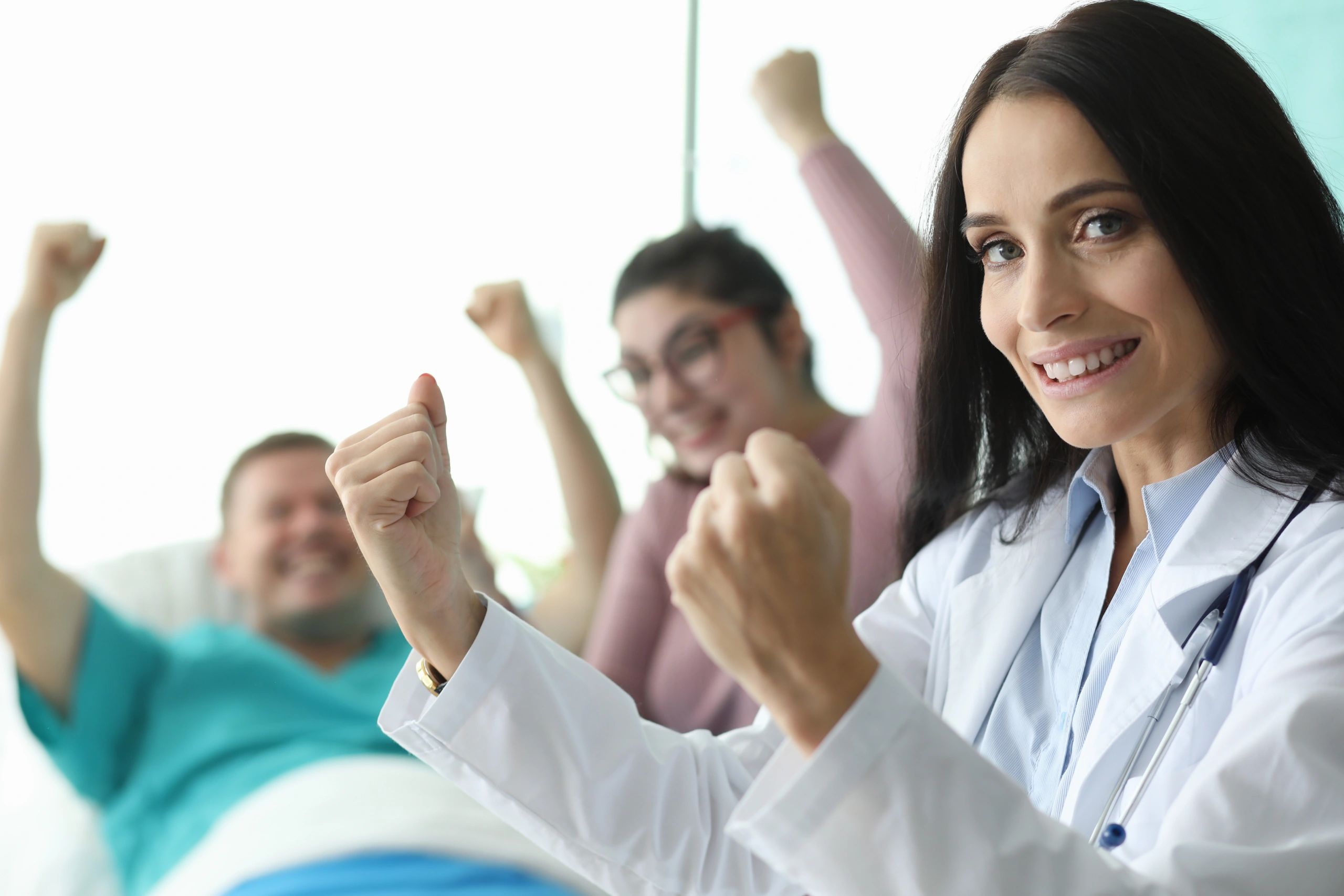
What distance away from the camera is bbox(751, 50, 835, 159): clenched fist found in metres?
1.96

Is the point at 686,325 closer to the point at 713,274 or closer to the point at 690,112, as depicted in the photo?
the point at 713,274

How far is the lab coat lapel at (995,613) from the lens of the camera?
1101mm

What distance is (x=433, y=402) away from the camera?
1.04 metres

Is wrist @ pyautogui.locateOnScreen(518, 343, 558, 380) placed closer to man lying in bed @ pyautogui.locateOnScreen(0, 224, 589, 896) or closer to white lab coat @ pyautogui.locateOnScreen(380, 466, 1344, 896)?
man lying in bed @ pyautogui.locateOnScreen(0, 224, 589, 896)

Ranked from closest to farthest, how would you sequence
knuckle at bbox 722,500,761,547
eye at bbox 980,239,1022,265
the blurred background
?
knuckle at bbox 722,500,761,547 < eye at bbox 980,239,1022,265 < the blurred background

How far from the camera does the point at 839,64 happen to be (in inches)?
113

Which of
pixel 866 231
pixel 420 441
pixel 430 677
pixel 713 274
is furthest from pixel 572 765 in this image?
pixel 713 274

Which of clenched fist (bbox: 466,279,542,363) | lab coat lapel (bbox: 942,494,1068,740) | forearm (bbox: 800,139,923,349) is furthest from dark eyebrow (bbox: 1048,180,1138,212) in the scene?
clenched fist (bbox: 466,279,542,363)

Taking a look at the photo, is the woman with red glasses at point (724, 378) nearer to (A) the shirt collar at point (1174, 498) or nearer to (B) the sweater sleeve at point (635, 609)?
(B) the sweater sleeve at point (635, 609)

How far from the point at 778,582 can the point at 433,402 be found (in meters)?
0.49

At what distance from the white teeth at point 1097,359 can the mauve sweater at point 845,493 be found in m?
0.49

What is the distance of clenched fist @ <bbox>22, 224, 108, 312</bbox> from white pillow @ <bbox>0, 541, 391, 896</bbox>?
0.59 meters

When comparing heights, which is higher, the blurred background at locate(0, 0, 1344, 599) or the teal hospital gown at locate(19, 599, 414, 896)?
the blurred background at locate(0, 0, 1344, 599)

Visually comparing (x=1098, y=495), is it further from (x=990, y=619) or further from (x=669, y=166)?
(x=669, y=166)
